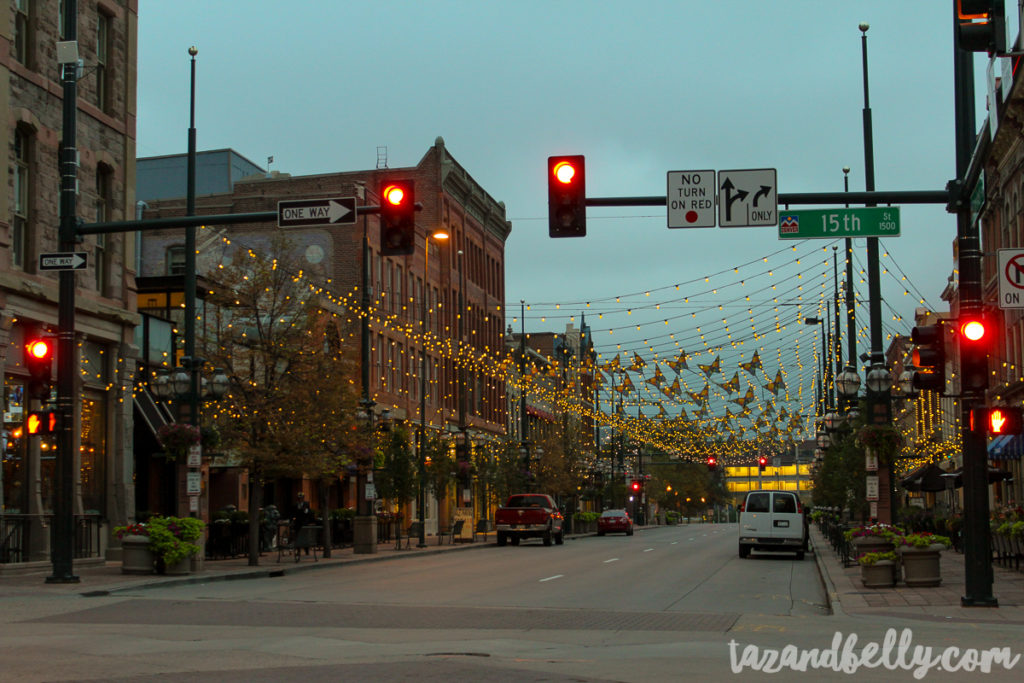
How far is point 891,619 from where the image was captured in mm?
16016

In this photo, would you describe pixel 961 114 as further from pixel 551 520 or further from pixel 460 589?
pixel 551 520

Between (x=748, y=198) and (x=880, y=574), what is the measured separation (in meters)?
7.51

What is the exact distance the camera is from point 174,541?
25688 millimetres

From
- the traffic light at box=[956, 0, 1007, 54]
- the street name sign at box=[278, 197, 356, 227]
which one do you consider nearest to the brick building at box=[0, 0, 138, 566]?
the street name sign at box=[278, 197, 356, 227]

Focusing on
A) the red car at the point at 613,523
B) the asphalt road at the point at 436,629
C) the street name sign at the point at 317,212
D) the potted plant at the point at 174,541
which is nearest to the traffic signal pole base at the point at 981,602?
the asphalt road at the point at 436,629

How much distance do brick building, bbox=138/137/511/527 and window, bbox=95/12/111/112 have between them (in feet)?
30.4

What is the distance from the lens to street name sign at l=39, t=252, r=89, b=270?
21.5 meters

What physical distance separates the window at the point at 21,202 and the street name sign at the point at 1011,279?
20.6 m

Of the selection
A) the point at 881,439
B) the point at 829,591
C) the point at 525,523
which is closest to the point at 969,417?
the point at 829,591

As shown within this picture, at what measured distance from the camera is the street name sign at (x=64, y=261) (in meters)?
21.5

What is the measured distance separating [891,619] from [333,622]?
7.21 metres

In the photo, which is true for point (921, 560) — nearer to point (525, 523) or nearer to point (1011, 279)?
point (1011, 279)

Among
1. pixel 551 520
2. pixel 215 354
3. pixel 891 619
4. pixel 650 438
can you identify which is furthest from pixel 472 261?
pixel 891 619

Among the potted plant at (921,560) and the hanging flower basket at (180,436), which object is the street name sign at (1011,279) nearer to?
the potted plant at (921,560)
